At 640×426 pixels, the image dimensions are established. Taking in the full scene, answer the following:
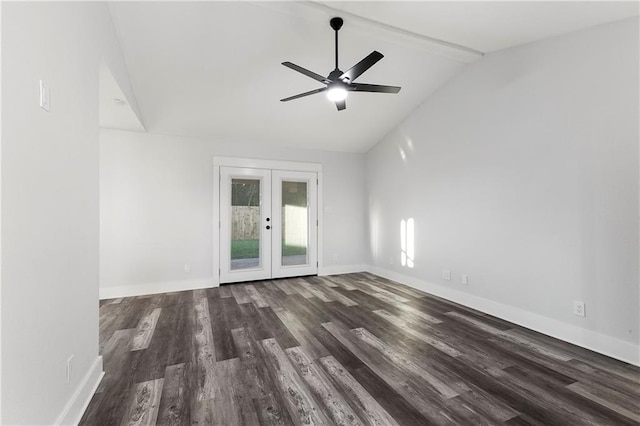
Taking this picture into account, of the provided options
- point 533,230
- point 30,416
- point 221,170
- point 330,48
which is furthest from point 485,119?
point 30,416

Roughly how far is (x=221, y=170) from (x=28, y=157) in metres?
3.69

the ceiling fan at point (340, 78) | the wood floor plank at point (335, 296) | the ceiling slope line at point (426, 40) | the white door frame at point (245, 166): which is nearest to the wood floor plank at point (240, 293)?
the white door frame at point (245, 166)

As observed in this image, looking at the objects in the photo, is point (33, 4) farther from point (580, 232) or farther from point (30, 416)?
point (580, 232)

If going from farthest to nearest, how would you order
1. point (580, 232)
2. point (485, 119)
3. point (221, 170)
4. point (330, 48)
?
1. point (221, 170)
2. point (485, 119)
3. point (330, 48)
4. point (580, 232)

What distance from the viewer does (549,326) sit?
9.65 feet

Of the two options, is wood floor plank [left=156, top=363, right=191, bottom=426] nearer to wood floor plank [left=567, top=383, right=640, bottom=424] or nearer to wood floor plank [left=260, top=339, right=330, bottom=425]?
wood floor plank [left=260, top=339, right=330, bottom=425]

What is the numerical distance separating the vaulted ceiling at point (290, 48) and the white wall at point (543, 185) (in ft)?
1.04

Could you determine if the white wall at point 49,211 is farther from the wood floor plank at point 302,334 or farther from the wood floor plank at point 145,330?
the wood floor plank at point 302,334

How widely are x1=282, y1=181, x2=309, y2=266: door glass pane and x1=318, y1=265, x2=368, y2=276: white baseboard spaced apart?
40 cm

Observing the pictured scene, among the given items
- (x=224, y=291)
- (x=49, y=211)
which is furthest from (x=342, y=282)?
(x=49, y=211)

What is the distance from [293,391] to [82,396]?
4.35 ft

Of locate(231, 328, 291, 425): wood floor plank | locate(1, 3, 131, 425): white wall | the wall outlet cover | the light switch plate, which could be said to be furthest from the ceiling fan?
the wall outlet cover

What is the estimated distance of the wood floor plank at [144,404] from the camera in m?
1.73

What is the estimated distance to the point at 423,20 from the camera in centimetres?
275
